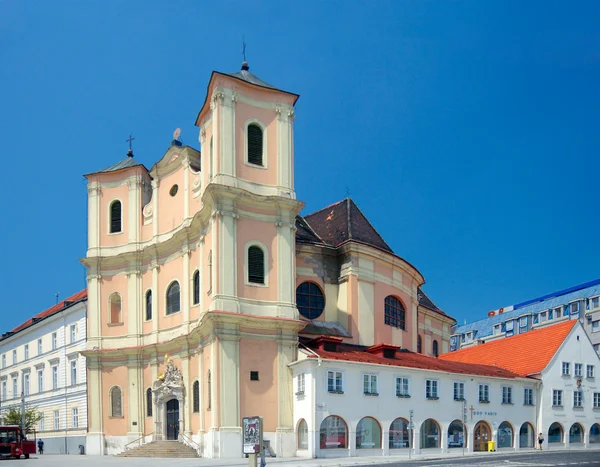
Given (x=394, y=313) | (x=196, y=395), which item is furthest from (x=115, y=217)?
(x=394, y=313)

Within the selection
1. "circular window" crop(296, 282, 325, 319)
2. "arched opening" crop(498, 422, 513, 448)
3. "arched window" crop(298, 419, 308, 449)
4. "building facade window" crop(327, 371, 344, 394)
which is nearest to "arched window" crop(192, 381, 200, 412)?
"arched window" crop(298, 419, 308, 449)

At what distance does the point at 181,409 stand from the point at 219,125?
56.5 feet

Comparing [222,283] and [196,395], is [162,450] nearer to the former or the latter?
[196,395]

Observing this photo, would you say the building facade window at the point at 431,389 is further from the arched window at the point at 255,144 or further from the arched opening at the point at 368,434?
the arched window at the point at 255,144

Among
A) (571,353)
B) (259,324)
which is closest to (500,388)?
(571,353)

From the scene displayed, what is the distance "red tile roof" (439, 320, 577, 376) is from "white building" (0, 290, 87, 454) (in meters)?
27.6

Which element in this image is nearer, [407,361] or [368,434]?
[368,434]

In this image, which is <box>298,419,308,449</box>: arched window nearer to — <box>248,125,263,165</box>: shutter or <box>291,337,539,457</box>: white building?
<box>291,337,539,457</box>: white building

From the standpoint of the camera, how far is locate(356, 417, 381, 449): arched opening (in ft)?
135

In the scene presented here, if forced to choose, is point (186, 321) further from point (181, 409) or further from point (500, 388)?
point (500, 388)

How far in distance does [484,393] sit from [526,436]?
4.74 metres

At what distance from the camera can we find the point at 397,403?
4288 cm

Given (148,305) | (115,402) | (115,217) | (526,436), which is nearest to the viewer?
(526,436)

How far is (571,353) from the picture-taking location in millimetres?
52156
